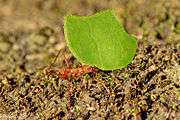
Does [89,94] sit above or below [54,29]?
below

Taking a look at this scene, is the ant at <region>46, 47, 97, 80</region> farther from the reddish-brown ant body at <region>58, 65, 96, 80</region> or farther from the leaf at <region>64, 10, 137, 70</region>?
the leaf at <region>64, 10, 137, 70</region>

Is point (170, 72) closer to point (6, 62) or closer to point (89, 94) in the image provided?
point (89, 94)

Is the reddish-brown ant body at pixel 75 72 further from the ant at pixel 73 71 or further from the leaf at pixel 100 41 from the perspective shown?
the leaf at pixel 100 41

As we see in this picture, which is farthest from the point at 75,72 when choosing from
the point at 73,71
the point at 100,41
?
the point at 100,41

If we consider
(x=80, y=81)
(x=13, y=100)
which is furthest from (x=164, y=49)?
(x=13, y=100)

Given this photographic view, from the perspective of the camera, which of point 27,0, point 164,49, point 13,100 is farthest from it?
point 27,0

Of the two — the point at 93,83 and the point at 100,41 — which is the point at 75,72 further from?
the point at 100,41

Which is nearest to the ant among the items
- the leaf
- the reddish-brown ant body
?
the reddish-brown ant body
